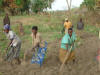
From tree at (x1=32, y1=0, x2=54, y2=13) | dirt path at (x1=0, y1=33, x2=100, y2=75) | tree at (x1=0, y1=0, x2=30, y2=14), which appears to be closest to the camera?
dirt path at (x1=0, y1=33, x2=100, y2=75)

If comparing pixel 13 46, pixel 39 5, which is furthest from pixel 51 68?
pixel 39 5

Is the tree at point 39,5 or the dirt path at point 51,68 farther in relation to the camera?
the tree at point 39,5

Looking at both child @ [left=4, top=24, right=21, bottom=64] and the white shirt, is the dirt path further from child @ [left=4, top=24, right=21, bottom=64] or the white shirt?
the white shirt

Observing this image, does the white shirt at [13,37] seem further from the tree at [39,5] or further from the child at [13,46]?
the tree at [39,5]

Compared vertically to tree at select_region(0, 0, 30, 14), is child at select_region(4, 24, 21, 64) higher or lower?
lower

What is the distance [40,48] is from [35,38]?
33 centimetres

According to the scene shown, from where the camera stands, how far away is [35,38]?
208 inches

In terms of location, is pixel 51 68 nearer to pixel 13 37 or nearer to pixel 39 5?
pixel 13 37

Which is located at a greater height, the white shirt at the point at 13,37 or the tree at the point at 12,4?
the tree at the point at 12,4

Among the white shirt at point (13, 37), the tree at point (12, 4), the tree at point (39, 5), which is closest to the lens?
the white shirt at point (13, 37)

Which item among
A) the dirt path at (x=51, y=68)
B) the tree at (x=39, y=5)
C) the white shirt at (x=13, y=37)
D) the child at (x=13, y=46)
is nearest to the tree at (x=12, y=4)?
the tree at (x=39, y=5)

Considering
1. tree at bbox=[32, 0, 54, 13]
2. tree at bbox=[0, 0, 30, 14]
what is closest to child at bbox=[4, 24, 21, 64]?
tree at bbox=[0, 0, 30, 14]

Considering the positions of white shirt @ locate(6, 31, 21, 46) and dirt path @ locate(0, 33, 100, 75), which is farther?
white shirt @ locate(6, 31, 21, 46)

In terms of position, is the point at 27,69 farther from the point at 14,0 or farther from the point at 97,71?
the point at 14,0
